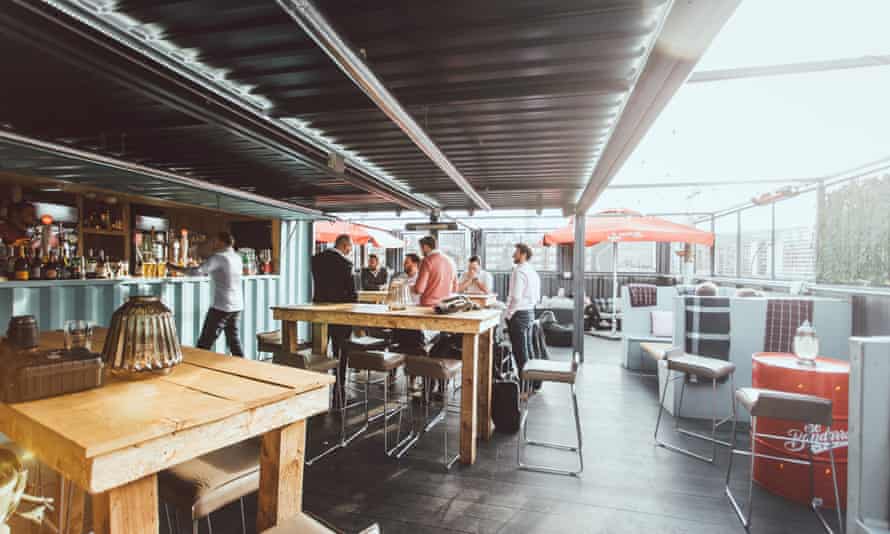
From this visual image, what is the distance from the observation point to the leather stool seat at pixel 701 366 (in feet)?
10.7

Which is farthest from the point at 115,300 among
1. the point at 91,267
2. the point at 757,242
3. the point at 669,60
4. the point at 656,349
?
the point at 757,242

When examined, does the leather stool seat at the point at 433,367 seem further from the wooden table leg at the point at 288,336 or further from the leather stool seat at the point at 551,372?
the wooden table leg at the point at 288,336

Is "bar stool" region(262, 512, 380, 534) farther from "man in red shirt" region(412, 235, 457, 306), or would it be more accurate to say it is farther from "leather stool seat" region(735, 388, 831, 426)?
"man in red shirt" region(412, 235, 457, 306)

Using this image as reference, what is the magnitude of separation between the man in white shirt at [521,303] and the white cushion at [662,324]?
2.64 metres

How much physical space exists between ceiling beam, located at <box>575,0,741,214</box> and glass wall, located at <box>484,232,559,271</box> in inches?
393

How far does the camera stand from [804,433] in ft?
9.22

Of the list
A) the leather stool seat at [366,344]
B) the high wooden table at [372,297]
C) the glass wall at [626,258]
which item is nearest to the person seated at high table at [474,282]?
the high wooden table at [372,297]

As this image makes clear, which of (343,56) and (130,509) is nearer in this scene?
(130,509)

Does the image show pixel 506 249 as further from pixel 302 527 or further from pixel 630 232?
pixel 302 527

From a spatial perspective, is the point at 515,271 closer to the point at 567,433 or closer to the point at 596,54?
the point at 567,433

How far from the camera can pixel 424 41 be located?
7.89 feet

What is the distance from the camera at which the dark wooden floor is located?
2.49 m

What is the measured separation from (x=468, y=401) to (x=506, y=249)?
10.9 metres

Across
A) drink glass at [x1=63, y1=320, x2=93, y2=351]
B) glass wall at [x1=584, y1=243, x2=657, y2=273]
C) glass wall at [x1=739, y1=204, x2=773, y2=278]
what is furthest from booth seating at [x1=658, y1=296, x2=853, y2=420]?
glass wall at [x1=584, y1=243, x2=657, y2=273]
